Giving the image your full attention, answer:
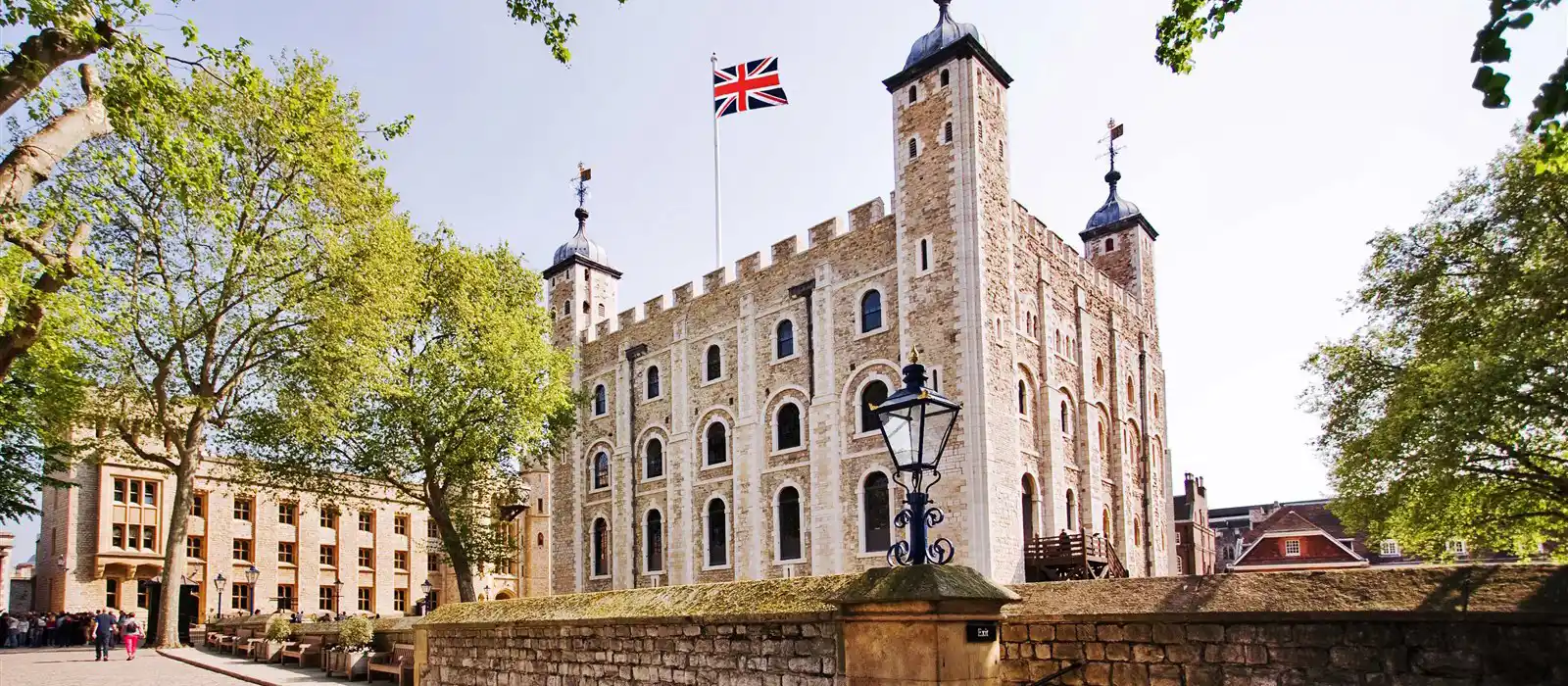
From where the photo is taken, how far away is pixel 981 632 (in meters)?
7.17

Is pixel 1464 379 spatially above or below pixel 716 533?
above

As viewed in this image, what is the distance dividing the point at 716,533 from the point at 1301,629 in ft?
85.5

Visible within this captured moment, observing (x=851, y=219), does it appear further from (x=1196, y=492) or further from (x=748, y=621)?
(x=1196, y=492)

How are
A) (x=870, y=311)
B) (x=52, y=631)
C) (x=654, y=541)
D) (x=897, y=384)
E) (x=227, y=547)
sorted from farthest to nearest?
(x=227, y=547) < (x=654, y=541) < (x=52, y=631) < (x=870, y=311) < (x=897, y=384)

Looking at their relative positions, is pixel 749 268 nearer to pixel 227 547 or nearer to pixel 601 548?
pixel 601 548

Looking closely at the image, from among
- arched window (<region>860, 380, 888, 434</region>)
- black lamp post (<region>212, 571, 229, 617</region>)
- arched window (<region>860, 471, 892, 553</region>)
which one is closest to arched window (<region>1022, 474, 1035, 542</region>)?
arched window (<region>860, 471, 892, 553</region>)

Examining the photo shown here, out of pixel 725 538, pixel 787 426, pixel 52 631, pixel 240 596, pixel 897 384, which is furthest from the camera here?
pixel 240 596

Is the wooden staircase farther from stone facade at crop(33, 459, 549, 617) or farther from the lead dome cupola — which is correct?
stone facade at crop(33, 459, 549, 617)

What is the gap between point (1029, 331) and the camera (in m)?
27.7

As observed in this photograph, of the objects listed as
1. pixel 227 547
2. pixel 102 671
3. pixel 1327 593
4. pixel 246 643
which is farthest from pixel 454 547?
pixel 1327 593

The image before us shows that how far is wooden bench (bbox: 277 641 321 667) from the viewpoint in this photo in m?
22.2

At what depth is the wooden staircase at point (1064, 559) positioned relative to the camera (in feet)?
80.6

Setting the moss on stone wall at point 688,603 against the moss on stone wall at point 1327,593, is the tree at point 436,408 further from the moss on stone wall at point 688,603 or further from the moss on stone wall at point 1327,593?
the moss on stone wall at point 1327,593

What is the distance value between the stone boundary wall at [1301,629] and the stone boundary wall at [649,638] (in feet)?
5.42
